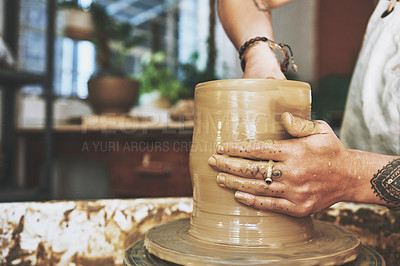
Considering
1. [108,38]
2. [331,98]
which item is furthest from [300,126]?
[108,38]

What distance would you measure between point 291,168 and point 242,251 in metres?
0.13

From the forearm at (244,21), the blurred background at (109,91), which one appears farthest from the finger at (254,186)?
the blurred background at (109,91)

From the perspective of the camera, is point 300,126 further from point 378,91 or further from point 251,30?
point 378,91

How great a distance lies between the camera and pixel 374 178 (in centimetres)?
57

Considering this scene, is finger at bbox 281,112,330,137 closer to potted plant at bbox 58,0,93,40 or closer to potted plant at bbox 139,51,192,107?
potted plant at bbox 139,51,192,107

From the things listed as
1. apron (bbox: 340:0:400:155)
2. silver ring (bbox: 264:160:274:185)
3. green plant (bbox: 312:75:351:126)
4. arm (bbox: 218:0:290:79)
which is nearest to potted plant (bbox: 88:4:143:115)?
green plant (bbox: 312:75:351:126)

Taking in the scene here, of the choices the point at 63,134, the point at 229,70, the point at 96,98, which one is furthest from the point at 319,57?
the point at 63,134

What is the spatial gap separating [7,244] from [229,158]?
1.52ft

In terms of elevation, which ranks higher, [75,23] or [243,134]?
[75,23]

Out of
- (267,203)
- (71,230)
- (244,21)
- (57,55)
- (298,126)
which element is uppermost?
(57,55)

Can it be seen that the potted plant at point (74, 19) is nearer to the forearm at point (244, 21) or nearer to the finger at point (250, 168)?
the forearm at point (244, 21)

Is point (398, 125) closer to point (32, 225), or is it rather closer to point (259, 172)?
point (259, 172)

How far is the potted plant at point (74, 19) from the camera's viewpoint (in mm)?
2209

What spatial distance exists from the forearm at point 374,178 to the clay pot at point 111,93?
A: 5.46 ft
